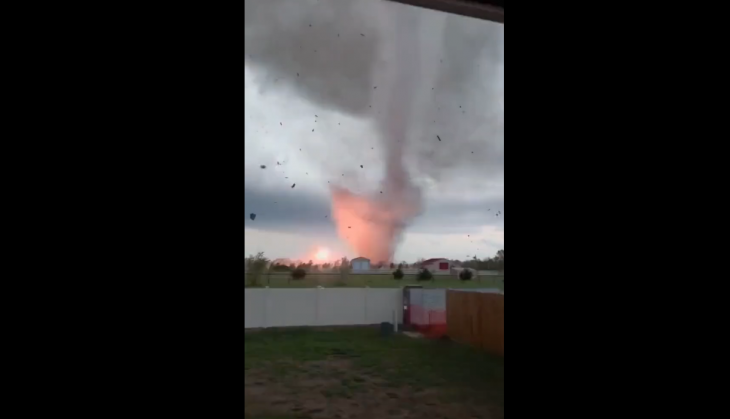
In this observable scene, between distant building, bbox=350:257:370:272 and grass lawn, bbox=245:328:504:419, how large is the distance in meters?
1.10

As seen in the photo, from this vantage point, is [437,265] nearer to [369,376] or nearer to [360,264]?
[360,264]

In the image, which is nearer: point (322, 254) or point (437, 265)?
point (322, 254)

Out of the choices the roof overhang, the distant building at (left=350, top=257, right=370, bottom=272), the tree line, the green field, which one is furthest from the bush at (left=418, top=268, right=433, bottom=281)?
the roof overhang

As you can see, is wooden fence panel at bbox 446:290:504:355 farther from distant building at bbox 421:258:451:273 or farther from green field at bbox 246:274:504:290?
distant building at bbox 421:258:451:273

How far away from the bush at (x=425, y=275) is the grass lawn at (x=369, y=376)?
0.77 metres

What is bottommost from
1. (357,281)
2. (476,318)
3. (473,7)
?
(476,318)

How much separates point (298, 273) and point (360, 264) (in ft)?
1.10

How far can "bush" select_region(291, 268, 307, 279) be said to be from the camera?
2243mm

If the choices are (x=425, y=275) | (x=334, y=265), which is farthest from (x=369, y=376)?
(x=334, y=265)

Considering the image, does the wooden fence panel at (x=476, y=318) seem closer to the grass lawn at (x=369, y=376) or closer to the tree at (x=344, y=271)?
the grass lawn at (x=369, y=376)

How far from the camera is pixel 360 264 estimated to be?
215 cm
